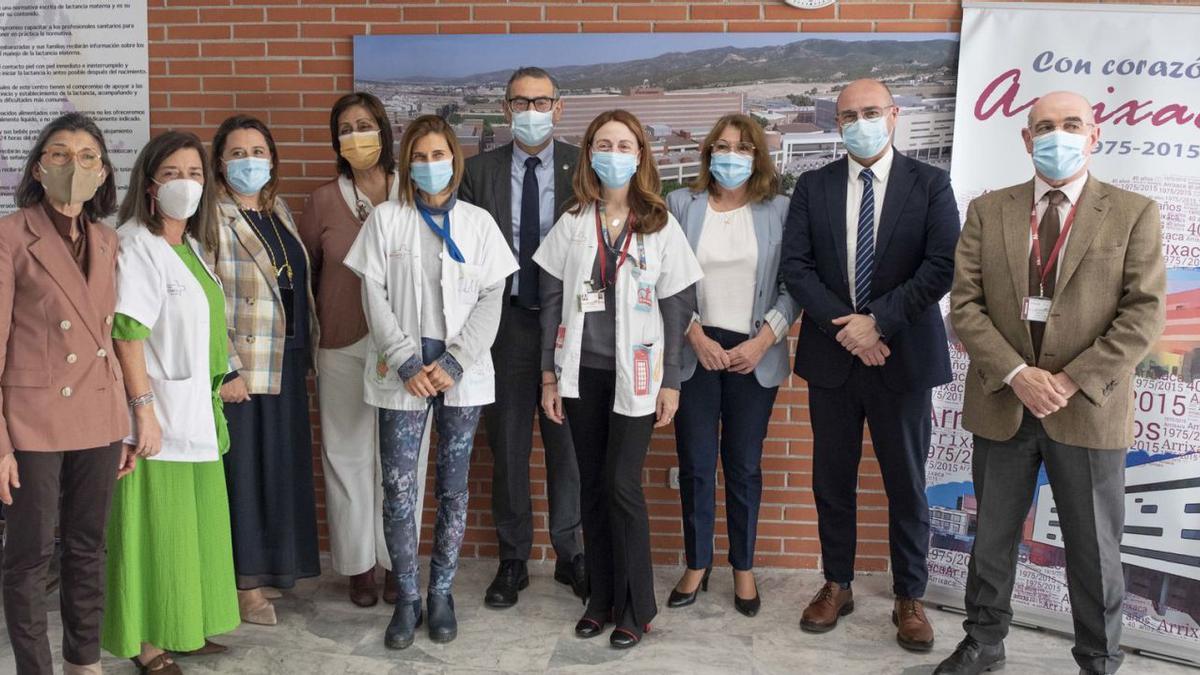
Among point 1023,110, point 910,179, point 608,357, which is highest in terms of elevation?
point 1023,110

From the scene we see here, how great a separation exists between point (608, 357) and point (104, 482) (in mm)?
1490

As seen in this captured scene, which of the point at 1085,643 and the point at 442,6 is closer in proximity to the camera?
the point at 1085,643

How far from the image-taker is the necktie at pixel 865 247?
322 centimetres

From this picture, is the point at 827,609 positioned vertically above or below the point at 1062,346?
below

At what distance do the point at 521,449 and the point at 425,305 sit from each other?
766 millimetres

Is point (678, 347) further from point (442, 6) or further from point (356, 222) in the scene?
point (442, 6)

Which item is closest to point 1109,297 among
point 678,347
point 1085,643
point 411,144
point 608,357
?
point 1085,643

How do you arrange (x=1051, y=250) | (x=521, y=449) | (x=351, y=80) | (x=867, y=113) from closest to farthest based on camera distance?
(x=1051, y=250) < (x=867, y=113) < (x=521, y=449) < (x=351, y=80)

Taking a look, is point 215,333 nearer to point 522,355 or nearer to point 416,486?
point 416,486

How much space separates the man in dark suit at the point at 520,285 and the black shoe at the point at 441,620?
0.91 ft

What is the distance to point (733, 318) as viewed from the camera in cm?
335

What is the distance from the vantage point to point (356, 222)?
347cm

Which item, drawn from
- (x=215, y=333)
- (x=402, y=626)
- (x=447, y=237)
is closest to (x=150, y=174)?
(x=215, y=333)

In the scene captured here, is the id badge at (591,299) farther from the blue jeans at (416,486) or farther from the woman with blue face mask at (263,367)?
the woman with blue face mask at (263,367)
